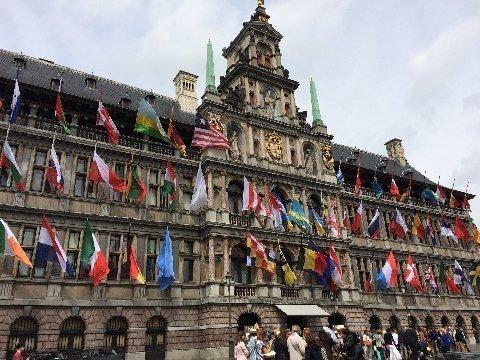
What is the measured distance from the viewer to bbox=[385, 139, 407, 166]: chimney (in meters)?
52.0

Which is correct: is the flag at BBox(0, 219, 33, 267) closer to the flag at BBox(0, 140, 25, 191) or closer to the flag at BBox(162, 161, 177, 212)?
the flag at BBox(0, 140, 25, 191)

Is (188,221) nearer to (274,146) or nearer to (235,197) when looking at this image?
(235,197)

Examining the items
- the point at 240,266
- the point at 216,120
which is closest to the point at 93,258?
the point at 240,266

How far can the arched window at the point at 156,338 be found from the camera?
84.7 feet

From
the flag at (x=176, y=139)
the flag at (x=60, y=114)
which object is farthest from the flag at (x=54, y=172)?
the flag at (x=176, y=139)

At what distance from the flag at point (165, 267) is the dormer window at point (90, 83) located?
46.3 feet

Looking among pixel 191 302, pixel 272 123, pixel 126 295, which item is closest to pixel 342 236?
pixel 272 123

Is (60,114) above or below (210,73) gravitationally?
below

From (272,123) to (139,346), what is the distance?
19.7 m

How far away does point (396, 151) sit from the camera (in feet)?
173

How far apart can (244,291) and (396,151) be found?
107 feet

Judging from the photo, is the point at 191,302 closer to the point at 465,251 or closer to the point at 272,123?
the point at 272,123

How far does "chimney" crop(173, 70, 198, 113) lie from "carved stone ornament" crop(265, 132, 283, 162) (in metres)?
8.79

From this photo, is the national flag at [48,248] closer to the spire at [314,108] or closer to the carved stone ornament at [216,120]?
the carved stone ornament at [216,120]
